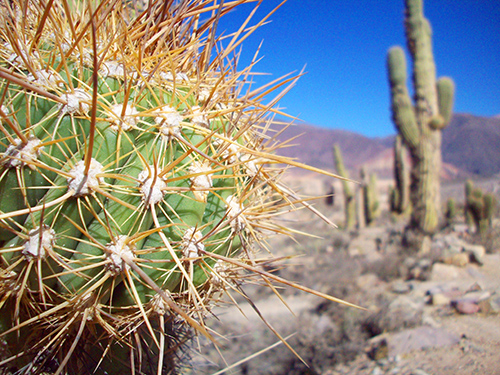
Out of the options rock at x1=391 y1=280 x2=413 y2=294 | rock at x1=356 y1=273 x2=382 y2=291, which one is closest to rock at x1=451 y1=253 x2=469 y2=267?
rock at x1=391 y1=280 x2=413 y2=294

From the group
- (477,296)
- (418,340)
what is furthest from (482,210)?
(418,340)

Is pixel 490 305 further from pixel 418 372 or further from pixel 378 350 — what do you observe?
pixel 418 372

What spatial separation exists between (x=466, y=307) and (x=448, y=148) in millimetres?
65622

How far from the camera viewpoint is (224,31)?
1346 millimetres

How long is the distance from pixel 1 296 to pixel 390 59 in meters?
11.4

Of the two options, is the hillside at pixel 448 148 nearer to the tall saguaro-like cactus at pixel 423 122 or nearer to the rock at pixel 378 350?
the tall saguaro-like cactus at pixel 423 122

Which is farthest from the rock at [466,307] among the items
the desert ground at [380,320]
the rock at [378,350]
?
the rock at [378,350]

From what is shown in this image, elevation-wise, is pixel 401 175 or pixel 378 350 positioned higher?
pixel 401 175

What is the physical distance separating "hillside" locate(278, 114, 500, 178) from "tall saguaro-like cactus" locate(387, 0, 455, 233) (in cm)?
4079

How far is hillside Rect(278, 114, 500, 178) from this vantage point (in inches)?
2040

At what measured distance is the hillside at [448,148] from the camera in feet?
170

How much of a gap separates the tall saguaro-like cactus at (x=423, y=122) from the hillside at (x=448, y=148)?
4079cm

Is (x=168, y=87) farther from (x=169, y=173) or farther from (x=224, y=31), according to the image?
(x=224, y=31)

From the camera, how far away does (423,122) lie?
840 cm
